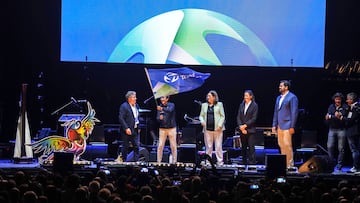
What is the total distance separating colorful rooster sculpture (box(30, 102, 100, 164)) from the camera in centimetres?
1642

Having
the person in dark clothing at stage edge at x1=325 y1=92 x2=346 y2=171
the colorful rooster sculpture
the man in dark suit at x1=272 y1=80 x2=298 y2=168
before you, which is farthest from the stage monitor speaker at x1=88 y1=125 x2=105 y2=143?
the person in dark clothing at stage edge at x1=325 y1=92 x2=346 y2=171

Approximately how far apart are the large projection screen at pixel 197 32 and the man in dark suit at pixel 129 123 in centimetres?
246

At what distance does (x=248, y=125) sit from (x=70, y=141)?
413 centimetres

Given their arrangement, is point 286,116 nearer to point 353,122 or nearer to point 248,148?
point 248,148

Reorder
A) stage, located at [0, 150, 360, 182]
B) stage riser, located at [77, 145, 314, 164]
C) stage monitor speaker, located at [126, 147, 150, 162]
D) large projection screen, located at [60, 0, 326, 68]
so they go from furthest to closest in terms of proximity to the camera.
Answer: large projection screen, located at [60, 0, 326, 68]
stage riser, located at [77, 145, 314, 164]
stage monitor speaker, located at [126, 147, 150, 162]
stage, located at [0, 150, 360, 182]

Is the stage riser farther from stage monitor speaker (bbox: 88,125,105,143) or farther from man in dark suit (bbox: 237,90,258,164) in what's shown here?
man in dark suit (bbox: 237,90,258,164)

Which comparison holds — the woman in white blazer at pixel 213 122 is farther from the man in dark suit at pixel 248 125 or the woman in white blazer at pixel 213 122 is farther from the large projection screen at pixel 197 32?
the large projection screen at pixel 197 32

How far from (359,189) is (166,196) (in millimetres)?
2797

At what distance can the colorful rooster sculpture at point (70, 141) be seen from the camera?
53.9 feet

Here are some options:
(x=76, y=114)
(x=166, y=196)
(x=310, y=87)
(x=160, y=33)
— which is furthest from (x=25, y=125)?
(x=166, y=196)

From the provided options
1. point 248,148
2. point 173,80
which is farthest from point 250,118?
point 173,80

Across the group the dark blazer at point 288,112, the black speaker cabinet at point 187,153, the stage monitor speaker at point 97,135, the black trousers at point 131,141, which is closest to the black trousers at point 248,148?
the dark blazer at point 288,112

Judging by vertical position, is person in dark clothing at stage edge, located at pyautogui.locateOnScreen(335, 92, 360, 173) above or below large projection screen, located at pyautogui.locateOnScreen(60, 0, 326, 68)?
below

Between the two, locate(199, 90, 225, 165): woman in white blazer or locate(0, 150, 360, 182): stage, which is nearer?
locate(0, 150, 360, 182): stage
